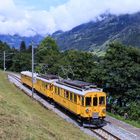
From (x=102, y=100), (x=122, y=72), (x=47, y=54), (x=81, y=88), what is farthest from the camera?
(x=47, y=54)

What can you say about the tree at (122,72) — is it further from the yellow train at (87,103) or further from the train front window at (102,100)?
the train front window at (102,100)

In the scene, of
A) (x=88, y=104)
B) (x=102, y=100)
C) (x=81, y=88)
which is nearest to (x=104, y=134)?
(x=88, y=104)

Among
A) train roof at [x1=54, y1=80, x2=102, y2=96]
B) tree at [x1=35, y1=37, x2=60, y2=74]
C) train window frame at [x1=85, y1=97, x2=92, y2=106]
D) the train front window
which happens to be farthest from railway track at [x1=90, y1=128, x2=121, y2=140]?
tree at [x1=35, y1=37, x2=60, y2=74]

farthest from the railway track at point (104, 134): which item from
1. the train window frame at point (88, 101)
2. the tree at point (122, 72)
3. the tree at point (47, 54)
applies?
the tree at point (47, 54)

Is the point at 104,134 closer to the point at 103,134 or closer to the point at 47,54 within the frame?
the point at 103,134

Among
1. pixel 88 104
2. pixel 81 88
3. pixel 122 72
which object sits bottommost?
pixel 88 104

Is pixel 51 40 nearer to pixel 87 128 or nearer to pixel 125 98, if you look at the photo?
pixel 125 98

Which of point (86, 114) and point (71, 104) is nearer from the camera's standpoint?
point (86, 114)

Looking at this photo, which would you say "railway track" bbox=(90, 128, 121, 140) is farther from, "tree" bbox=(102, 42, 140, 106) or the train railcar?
"tree" bbox=(102, 42, 140, 106)

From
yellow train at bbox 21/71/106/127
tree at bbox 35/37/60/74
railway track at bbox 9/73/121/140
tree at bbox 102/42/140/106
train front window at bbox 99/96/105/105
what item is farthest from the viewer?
tree at bbox 35/37/60/74

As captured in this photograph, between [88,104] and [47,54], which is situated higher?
[47,54]

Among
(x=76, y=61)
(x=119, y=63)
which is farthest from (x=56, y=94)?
(x=76, y=61)

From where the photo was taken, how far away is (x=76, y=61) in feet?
221

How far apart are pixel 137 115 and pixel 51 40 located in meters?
97.5
